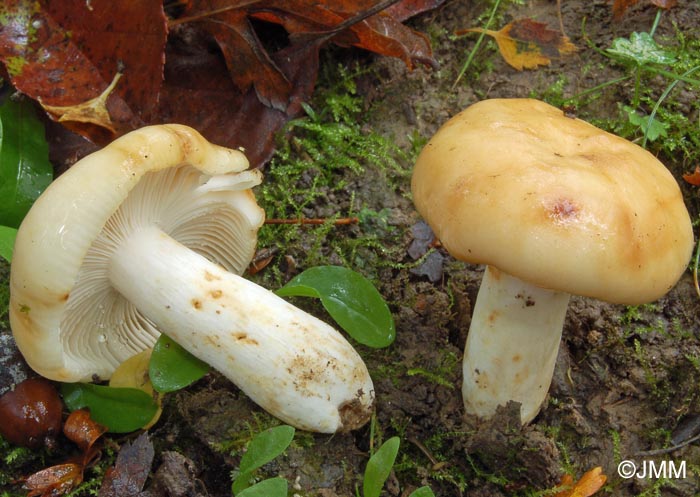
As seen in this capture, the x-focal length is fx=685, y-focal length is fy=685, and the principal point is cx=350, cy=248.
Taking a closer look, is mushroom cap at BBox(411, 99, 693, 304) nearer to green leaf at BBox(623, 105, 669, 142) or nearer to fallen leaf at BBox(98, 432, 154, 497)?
green leaf at BBox(623, 105, 669, 142)

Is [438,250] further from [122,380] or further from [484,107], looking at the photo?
[122,380]

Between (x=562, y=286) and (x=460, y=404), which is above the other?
(x=562, y=286)

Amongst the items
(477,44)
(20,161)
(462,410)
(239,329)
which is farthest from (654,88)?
(20,161)

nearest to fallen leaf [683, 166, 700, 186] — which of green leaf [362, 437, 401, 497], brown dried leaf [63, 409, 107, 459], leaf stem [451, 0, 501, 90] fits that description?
leaf stem [451, 0, 501, 90]

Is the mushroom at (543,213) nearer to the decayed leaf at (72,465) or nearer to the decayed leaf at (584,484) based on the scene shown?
the decayed leaf at (584,484)

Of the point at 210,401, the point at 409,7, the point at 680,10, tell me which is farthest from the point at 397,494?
the point at 680,10

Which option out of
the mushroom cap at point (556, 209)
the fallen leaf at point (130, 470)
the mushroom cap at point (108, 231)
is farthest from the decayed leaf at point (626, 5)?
the fallen leaf at point (130, 470)
